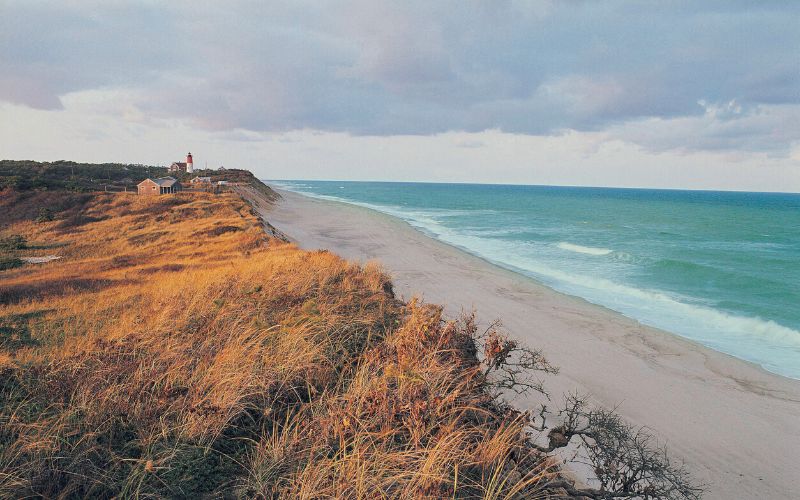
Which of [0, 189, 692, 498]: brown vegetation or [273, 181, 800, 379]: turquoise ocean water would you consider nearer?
[0, 189, 692, 498]: brown vegetation

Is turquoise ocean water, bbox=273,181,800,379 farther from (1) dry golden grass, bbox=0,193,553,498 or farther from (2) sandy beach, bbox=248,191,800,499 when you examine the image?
(1) dry golden grass, bbox=0,193,553,498

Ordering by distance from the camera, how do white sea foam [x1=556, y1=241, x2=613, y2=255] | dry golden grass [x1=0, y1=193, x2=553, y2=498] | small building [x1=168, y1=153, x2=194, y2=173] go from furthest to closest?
1. small building [x1=168, y1=153, x2=194, y2=173]
2. white sea foam [x1=556, y1=241, x2=613, y2=255]
3. dry golden grass [x1=0, y1=193, x2=553, y2=498]

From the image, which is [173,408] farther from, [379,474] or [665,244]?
[665,244]

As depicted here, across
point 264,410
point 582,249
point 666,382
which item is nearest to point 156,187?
point 582,249

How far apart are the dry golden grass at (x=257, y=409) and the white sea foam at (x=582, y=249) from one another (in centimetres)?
3490

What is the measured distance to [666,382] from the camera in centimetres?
1280

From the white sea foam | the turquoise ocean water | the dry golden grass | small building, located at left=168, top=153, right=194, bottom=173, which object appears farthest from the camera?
small building, located at left=168, top=153, right=194, bottom=173

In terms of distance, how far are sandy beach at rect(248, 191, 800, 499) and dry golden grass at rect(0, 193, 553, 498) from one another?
4.45 meters

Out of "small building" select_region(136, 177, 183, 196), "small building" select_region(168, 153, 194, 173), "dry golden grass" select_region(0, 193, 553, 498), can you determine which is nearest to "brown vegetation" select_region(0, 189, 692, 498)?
"dry golden grass" select_region(0, 193, 553, 498)

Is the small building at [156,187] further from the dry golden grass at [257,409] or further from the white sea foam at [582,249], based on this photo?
the dry golden grass at [257,409]

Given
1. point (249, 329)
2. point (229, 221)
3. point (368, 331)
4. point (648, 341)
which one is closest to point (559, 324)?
point (648, 341)

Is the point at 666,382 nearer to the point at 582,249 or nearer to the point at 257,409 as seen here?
the point at 257,409

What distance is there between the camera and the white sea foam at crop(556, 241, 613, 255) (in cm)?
3847

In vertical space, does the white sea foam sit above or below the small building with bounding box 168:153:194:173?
below
